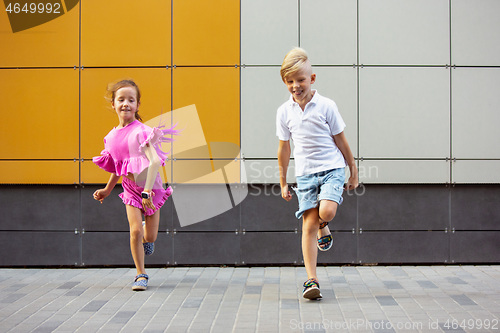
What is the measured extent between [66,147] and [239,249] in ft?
7.16

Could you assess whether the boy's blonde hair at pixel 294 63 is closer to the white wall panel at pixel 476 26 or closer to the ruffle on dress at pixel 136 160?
the ruffle on dress at pixel 136 160

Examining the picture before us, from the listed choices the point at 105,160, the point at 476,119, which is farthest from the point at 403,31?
the point at 105,160

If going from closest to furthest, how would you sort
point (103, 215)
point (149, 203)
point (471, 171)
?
point (149, 203)
point (471, 171)
point (103, 215)

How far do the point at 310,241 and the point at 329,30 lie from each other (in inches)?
104

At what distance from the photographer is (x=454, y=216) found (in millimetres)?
6746

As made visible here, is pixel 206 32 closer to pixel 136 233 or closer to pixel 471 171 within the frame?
pixel 136 233

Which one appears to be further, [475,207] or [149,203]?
[475,207]

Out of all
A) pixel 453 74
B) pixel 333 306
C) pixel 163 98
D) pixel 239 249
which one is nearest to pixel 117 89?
pixel 163 98

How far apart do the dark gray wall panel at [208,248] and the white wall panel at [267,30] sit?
191 centimetres

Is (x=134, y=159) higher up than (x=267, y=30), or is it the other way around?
(x=267, y=30)

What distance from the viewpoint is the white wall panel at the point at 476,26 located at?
264 inches

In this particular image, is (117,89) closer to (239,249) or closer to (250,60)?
(250,60)

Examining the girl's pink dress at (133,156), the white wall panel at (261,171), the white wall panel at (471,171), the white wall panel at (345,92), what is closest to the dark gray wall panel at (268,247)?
the white wall panel at (261,171)

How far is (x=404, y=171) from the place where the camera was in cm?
672
